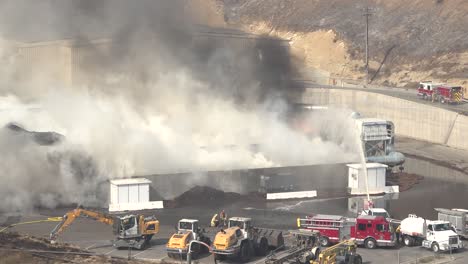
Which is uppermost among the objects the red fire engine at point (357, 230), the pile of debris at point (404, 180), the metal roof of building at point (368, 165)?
the metal roof of building at point (368, 165)

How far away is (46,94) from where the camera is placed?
214ft

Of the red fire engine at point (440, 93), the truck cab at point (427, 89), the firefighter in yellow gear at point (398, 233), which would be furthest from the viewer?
the truck cab at point (427, 89)

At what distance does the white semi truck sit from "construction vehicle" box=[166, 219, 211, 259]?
865 cm

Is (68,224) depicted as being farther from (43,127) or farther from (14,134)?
(43,127)

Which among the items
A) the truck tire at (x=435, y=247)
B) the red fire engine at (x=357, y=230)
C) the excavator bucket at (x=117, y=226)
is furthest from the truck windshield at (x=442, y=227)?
the excavator bucket at (x=117, y=226)

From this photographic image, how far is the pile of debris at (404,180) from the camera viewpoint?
53.8 metres

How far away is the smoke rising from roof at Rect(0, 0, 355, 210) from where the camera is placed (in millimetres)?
49062

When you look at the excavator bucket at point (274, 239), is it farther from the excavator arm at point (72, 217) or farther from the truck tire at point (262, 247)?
the excavator arm at point (72, 217)

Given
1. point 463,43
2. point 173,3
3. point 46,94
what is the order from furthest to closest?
point 463,43, point 173,3, point 46,94

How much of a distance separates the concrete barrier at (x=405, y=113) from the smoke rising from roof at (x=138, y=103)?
874cm

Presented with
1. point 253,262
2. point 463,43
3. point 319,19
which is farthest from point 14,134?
point 319,19

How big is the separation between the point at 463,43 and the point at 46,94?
43.3 m

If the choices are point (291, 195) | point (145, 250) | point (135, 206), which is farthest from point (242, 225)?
point (291, 195)

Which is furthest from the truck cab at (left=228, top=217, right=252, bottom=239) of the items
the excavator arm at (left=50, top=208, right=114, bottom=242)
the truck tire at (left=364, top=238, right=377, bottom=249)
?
the excavator arm at (left=50, top=208, right=114, bottom=242)
